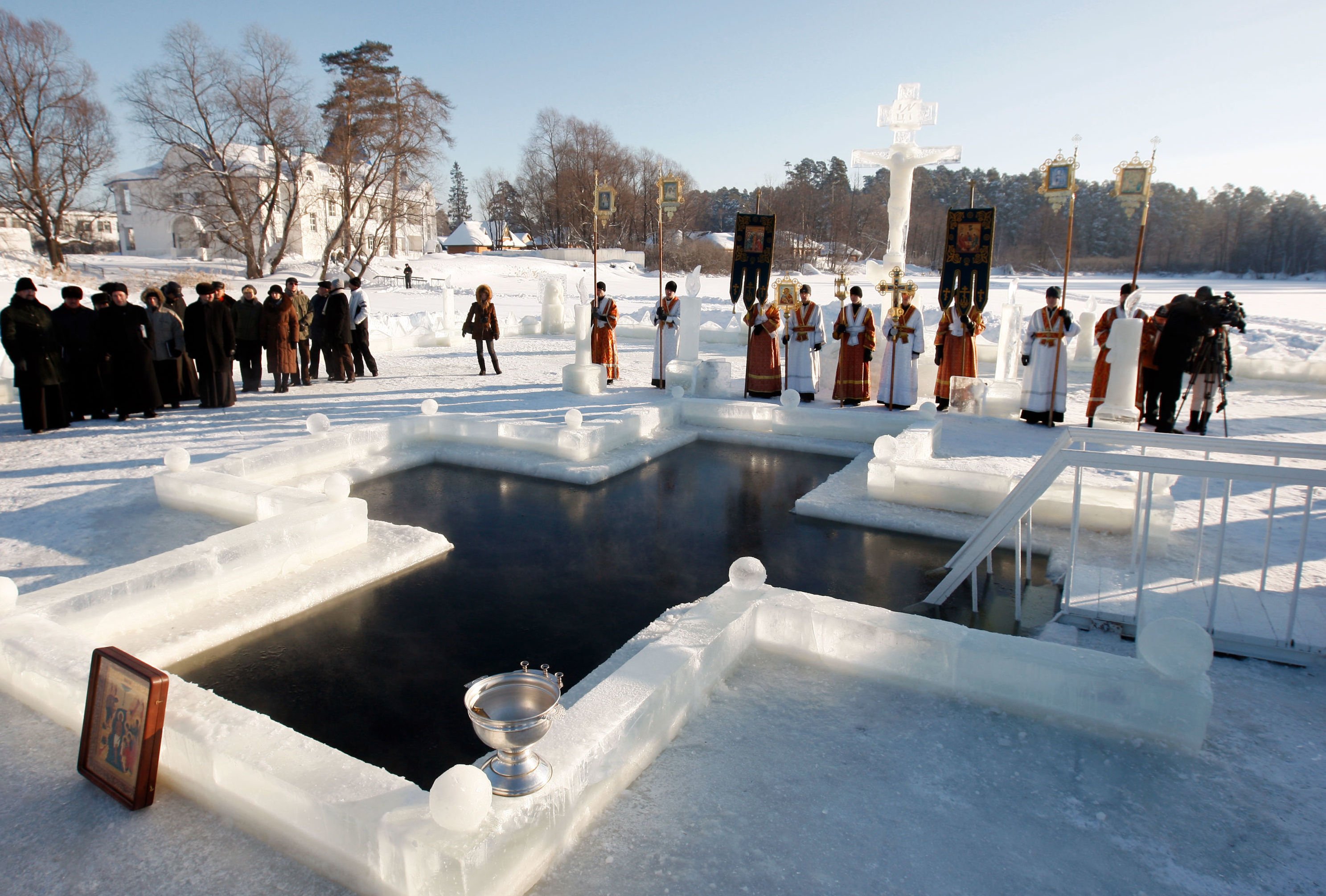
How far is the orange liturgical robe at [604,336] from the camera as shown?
1150 cm

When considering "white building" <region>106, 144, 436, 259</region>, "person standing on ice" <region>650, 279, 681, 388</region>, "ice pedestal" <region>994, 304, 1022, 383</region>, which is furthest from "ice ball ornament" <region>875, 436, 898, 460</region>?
"white building" <region>106, 144, 436, 259</region>

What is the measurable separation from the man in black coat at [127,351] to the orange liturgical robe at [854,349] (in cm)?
820

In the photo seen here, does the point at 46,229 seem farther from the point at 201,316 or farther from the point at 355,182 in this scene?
the point at 201,316

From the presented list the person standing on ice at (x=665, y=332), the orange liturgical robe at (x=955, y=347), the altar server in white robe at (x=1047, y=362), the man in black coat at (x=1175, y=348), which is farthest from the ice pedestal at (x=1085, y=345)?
the person standing on ice at (x=665, y=332)

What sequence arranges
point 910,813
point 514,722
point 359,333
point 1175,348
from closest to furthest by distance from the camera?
point 514,722, point 910,813, point 1175,348, point 359,333

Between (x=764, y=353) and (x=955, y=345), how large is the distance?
250cm

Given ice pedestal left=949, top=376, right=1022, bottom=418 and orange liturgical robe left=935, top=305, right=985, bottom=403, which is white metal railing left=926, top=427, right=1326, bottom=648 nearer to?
ice pedestal left=949, top=376, right=1022, bottom=418

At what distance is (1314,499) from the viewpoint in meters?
6.37

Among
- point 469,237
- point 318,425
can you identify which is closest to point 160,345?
point 318,425

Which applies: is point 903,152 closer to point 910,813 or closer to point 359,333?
point 359,333

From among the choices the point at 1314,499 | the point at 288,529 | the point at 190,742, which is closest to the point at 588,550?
the point at 288,529

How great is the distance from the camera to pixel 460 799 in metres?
2.02

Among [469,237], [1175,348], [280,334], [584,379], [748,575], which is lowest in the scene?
[748,575]

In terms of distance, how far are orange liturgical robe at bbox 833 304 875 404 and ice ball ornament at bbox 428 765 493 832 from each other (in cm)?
844
